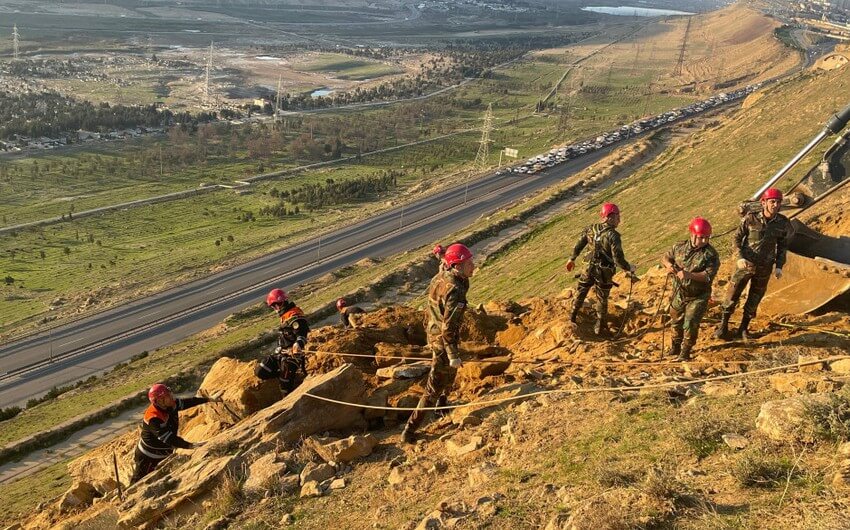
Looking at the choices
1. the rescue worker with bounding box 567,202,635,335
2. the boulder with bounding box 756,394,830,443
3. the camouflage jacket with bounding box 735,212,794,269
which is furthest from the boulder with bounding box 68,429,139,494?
the camouflage jacket with bounding box 735,212,794,269

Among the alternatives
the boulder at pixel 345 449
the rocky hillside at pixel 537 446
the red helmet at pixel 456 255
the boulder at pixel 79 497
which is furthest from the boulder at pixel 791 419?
the boulder at pixel 79 497

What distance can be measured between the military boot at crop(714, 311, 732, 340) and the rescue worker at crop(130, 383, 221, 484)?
946 centimetres

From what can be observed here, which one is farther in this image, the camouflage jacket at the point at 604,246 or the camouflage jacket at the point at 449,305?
the camouflage jacket at the point at 604,246

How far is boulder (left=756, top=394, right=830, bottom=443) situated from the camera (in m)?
6.76

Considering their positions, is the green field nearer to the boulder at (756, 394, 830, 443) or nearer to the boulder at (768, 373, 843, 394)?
the boulder at (768, 373, 843, 394)

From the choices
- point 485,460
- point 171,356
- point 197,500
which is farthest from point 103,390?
point 485,460

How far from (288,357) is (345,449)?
136 inches

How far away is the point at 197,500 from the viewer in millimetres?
9492

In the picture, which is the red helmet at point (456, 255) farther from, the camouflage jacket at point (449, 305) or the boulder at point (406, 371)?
the boulder at point (406, 371)

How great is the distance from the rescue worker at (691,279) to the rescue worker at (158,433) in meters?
8.45

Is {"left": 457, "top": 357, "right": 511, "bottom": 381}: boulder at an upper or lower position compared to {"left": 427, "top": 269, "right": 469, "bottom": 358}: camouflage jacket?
lower

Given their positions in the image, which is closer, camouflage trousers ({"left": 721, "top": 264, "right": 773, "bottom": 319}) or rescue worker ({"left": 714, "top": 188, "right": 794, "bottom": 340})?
rescue worker ({"left": 714, "top": 188, "right": 794, "bottom": 340})

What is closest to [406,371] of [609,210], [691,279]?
[609,210]

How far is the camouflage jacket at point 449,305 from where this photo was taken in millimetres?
9359
